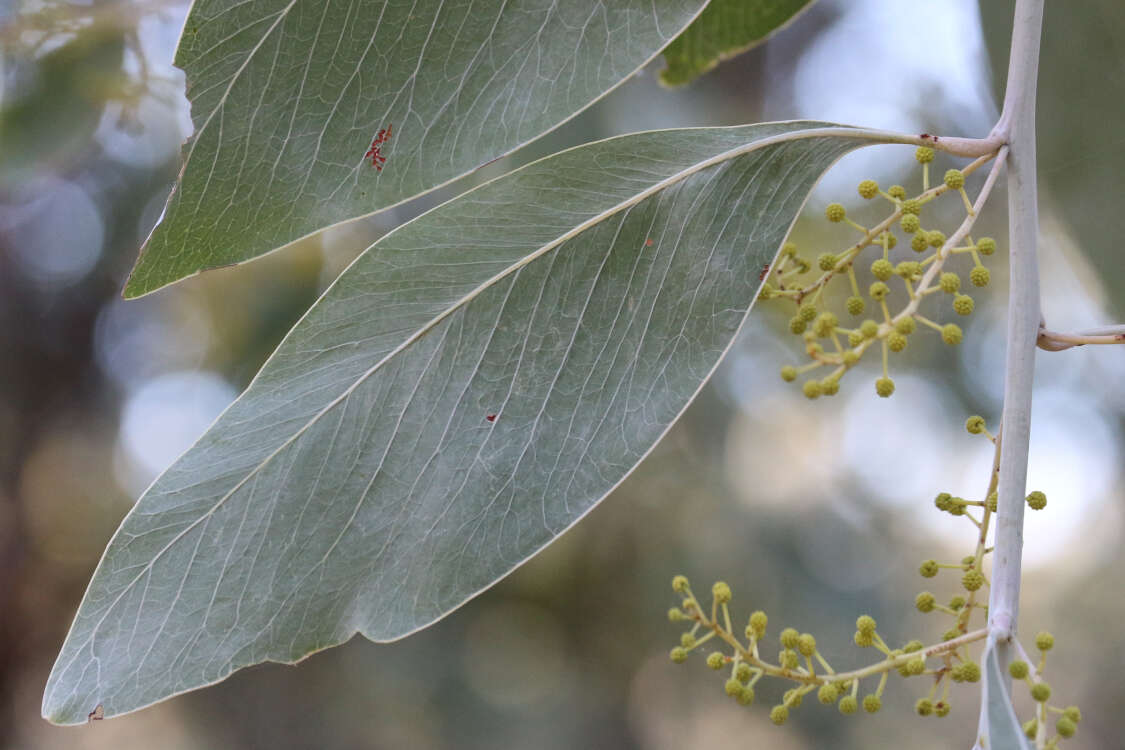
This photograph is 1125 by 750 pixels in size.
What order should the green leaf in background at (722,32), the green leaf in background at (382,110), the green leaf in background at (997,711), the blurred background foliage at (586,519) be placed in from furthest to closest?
1. the blurred background foliage at (586,519)
2. the green leaf in background at (722,32)
3. the green leaf in background at (382,110)
4. the green leaf in background at (997,711)

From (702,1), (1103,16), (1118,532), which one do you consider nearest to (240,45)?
(702,1)

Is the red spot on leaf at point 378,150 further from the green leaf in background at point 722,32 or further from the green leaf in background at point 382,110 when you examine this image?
the green leaf in background at point 722,32

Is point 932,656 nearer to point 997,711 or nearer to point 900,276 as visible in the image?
point 997,711

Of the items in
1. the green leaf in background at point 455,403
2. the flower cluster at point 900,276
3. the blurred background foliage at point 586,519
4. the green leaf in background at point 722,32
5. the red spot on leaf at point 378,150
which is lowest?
the blurred background foliage at point 586,519

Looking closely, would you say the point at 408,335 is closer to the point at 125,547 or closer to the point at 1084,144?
the point at 125,547

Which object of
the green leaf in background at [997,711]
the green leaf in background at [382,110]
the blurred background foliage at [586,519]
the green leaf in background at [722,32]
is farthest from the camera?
the blurred background foliage at [586,519]

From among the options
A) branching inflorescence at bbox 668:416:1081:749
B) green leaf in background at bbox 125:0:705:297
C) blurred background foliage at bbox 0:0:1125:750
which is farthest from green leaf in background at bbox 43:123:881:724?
blurred background foliage at bbox 0:0:1125:750

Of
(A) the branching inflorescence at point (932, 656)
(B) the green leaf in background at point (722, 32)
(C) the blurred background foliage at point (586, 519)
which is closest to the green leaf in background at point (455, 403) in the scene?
(A) the branching inflorescence at point (932, 656)
